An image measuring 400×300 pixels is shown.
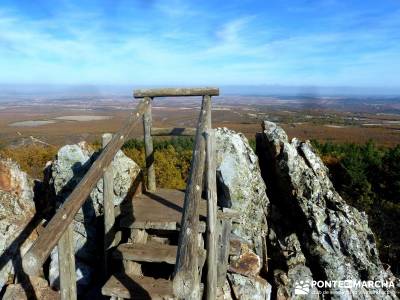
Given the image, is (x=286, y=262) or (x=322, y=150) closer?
(x=286, y=262)

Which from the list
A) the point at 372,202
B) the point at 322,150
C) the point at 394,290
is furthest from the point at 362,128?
the point at 394,290

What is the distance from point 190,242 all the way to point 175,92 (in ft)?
15.0

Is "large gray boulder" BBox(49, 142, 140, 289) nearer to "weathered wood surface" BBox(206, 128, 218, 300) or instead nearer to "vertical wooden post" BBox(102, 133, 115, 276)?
"vertical wooden post" BBox(102, 133, 115, 276)

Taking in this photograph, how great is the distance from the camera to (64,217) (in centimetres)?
363

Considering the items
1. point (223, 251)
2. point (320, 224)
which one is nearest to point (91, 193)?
point (223, 251)

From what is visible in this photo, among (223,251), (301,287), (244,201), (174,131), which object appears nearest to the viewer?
(223,251)

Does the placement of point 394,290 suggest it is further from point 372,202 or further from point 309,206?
point 372,202

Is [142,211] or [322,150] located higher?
[142,211]

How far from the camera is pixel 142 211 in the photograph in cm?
648

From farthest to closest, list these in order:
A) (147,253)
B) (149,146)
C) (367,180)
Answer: (367,180), (149,146), (147,253)

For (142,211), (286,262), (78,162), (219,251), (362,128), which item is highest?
(78,162)

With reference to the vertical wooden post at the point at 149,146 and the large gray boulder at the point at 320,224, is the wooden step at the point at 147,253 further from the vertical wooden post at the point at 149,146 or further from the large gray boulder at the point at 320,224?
the large gray boulder at the point at 320,224

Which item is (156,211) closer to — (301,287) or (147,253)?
(147,253)

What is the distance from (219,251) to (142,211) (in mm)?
1458
